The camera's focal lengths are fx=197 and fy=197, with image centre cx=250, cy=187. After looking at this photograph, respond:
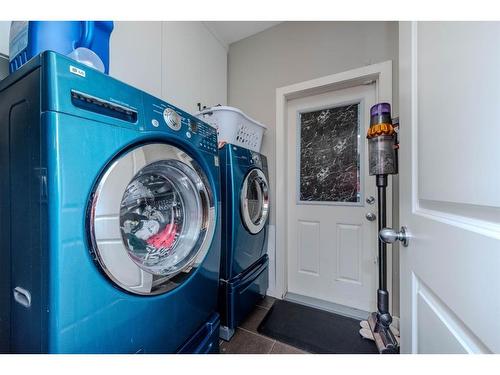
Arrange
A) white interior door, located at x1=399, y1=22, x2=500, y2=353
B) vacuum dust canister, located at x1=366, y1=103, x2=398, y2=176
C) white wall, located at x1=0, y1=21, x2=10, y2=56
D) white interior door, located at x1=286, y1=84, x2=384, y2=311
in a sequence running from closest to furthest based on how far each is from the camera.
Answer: white interior door, located at x1=399, y1=22, x2=500, y2=353 < white wall, located at x1=0, y1=21, x2=10, y2=56 < vacuum dust canister, located at x1=366, y1=103, x2=398, y2=176 < white interior door, located at x1=286, y1=84, x2=384, y2=311

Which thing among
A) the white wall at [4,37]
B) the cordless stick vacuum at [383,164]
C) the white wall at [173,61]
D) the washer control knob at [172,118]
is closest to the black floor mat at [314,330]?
the cordless stick vacuum at [383,164]

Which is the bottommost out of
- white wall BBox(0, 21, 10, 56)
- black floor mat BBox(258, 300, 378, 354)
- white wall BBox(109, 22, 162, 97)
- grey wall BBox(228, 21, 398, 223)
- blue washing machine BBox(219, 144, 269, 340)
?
black floor mat BBox(258, 300, 378, 354)

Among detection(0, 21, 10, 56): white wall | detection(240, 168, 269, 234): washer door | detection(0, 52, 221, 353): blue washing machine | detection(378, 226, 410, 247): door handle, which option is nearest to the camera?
detection(0, 52, 221, 353): blue washing machine

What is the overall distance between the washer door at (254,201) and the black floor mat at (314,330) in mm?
697

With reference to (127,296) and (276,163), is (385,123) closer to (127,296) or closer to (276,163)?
(276,163)

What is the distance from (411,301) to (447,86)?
62 centimetres

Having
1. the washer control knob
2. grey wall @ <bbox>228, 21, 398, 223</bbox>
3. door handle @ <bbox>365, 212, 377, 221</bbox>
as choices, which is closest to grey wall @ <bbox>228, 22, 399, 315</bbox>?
grey wall @ <bbox>228, 21, 398, 223</bbox>

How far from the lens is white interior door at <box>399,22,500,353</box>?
1.10ft

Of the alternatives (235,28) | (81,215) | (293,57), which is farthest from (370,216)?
(235,28)

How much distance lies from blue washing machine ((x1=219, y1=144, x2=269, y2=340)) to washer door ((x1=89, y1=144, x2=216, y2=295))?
0.35m

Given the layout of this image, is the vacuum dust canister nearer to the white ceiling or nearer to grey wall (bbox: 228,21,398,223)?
grey wall (bbox: 228,21,398,223)

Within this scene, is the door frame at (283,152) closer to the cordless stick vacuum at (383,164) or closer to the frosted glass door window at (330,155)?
the frosted glass door window at (330,155)

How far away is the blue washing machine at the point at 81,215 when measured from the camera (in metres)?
0.45
